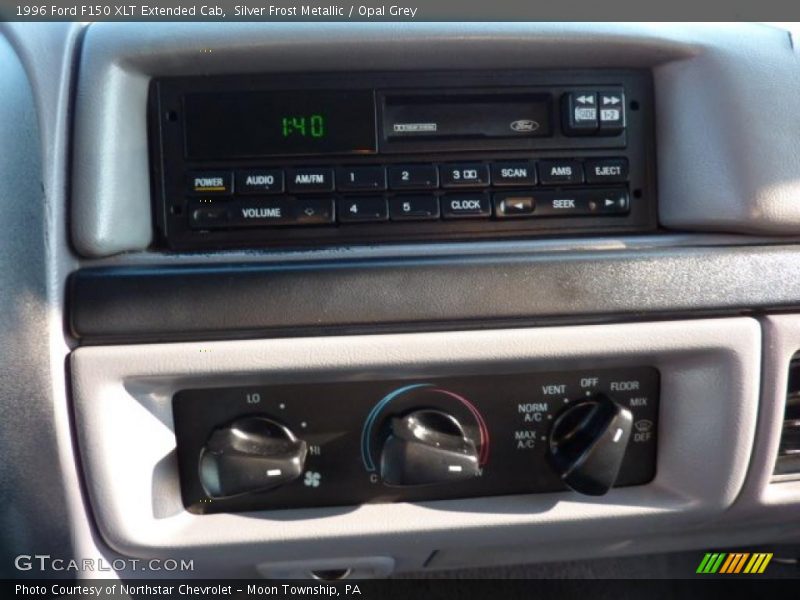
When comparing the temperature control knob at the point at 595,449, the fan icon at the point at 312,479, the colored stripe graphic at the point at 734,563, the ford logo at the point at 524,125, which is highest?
the ford logo at the point at 524,125

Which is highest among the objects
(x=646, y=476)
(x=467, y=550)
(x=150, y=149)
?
(x=150, y=149)

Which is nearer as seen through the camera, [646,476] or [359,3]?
[359,3]

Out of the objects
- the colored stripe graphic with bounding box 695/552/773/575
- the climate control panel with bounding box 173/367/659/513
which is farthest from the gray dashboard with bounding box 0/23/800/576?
the colored stripe graphic with bounding box 695/552/773/575

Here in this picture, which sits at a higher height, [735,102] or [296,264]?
[735,102]

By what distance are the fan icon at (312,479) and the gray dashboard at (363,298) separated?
1.3 inches

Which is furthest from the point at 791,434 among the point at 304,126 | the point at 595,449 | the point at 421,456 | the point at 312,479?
the point at 304,126

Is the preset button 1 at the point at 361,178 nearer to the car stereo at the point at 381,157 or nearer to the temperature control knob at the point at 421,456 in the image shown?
the car stereo at the point at 381,157

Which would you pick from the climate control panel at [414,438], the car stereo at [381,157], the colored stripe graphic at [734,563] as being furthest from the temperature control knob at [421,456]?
the colored stripe graphic at [734,563]

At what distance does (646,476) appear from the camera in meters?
0.83

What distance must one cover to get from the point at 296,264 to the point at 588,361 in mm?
322

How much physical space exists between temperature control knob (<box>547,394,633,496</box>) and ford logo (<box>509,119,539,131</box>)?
30cm

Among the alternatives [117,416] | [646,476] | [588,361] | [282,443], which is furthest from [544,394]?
[117,416]

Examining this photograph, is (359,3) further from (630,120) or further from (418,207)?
(630,120)

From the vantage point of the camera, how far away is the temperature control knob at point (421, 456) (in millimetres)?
706
